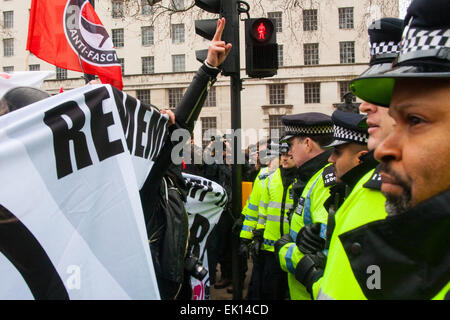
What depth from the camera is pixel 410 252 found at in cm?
115

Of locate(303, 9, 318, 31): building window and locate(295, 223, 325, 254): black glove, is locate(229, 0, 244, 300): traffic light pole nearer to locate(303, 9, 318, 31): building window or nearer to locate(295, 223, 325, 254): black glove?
locate(295, 223, 325, 254): black glove

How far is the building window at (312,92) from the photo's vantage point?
119ft

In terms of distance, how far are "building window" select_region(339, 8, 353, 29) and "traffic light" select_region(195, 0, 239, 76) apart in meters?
34.5

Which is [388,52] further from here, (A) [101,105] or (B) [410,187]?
(A) [101,105]

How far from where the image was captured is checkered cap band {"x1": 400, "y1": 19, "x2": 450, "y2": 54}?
1.08 m

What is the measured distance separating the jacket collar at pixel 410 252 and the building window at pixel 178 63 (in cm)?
3885

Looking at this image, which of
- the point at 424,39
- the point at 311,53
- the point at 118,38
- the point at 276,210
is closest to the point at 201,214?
the point at 276,210

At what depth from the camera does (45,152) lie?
1.64 m

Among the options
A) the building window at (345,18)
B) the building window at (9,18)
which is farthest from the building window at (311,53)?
the building window at (9,18)

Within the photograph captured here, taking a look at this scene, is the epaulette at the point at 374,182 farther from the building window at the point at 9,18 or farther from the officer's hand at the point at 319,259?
the building window at the point at 9,18

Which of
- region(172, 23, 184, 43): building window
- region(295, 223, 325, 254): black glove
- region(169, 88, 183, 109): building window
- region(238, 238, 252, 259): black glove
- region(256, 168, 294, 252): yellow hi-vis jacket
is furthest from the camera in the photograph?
region(169, 88, 183, 109): building window

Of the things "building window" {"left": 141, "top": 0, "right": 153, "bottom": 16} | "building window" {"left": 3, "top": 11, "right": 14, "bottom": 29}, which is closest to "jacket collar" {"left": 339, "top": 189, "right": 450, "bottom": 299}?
"building window" {"left": 141, "top": 0, "right": 153, "bottom": 16}
